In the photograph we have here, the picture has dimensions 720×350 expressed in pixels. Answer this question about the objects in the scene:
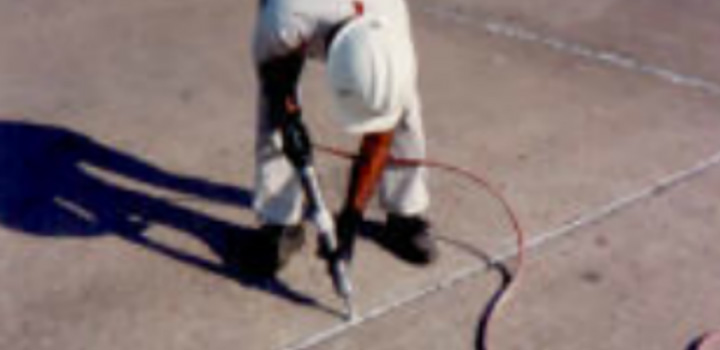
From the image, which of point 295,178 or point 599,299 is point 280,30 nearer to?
point 295,178

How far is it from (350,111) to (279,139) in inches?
21.0

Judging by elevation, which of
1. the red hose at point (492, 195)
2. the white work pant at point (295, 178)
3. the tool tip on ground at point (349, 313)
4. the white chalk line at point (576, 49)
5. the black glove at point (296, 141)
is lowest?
the white chalk line at point (576, 49)

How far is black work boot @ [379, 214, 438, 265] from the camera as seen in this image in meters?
4.24

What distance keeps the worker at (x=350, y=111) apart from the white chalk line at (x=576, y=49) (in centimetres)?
191

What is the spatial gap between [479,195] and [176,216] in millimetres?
1190

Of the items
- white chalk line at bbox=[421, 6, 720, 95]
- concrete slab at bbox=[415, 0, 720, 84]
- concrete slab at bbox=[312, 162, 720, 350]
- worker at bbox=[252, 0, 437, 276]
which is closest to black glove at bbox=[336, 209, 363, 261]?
worker at bbox=[252, 0, 437, 276]

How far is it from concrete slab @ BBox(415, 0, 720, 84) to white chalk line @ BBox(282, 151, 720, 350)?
1.00 m

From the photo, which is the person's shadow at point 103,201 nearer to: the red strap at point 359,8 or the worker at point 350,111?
the worker at point 350,111

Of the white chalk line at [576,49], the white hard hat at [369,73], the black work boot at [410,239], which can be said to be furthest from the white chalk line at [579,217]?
the white hard hat at [369,73]

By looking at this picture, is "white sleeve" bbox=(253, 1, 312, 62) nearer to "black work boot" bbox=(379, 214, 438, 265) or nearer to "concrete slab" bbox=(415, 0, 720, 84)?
"black work boot" bbox=(379, 214, 438, 265)

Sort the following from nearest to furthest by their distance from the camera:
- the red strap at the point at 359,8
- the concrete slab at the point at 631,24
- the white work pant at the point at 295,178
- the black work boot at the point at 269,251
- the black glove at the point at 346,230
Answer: the red strap at the point at 359,8, the black glove at the point at 346,230, the white work pant at the point at 295,178, the black work boot at the point at 269,251, the concrete slab at the point at 631,24

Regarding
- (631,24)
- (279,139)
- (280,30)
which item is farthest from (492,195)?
(631,24)

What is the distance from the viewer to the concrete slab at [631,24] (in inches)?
232

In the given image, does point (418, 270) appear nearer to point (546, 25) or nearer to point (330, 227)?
point (330, 227)
